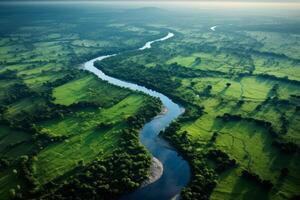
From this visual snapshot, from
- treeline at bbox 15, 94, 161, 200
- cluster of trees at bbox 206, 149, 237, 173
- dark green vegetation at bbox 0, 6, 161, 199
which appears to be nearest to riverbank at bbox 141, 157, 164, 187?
treeline at bbox 15, 94, 161, 200

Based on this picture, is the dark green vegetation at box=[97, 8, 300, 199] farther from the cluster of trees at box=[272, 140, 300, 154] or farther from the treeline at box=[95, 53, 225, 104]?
the treeline at box=[95, 53, 225, 104]

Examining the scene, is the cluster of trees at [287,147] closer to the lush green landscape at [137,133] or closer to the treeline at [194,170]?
the lush green landscape at [137,133]

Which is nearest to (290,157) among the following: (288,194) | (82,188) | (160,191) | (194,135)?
(288,194)

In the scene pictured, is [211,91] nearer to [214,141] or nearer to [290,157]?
[214,141]

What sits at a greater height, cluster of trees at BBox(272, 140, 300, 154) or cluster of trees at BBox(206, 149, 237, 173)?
cluster of trees at BBox(272, 140, 300, 154)

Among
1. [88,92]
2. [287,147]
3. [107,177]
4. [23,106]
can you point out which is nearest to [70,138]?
[107,177]

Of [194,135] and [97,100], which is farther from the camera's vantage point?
[97,100]

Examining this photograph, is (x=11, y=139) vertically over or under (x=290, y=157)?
under
